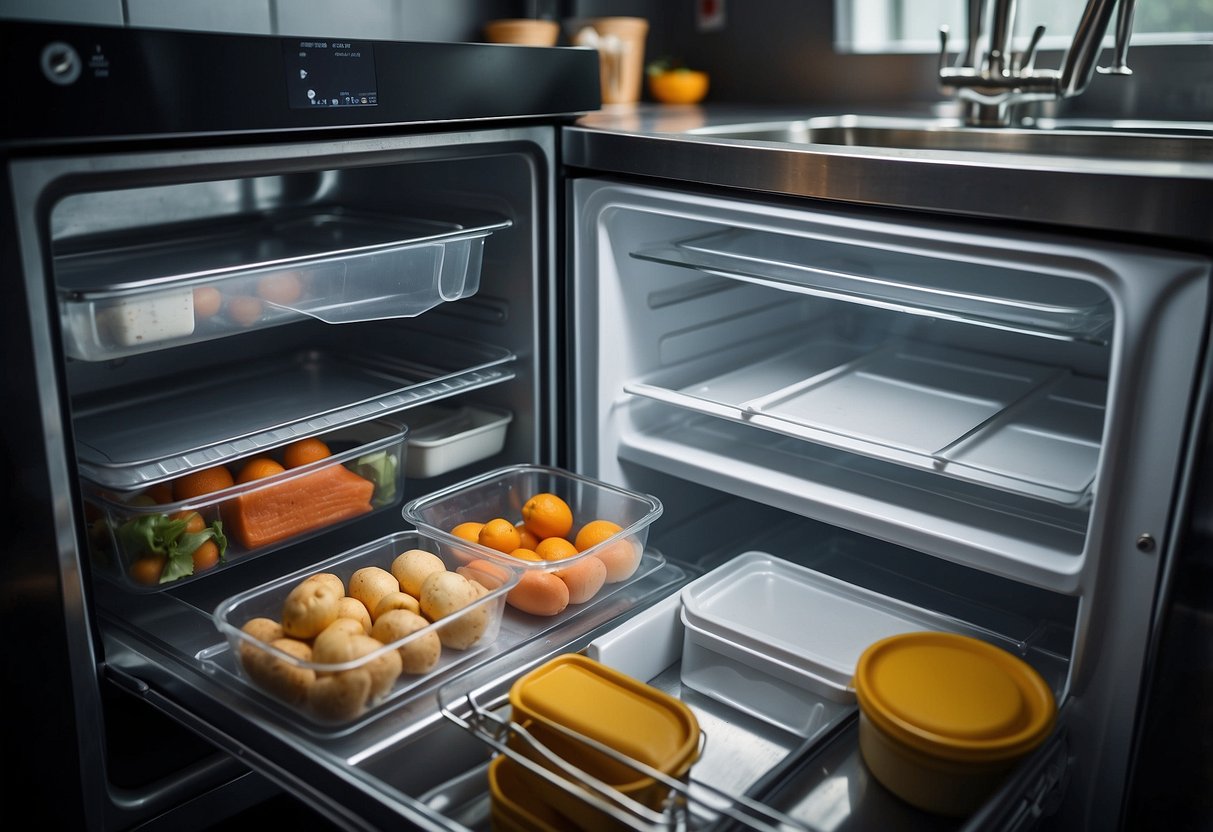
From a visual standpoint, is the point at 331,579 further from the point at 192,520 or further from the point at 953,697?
the point at 953,697

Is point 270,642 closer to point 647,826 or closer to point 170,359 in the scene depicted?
point 647,826

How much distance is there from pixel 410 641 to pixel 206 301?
47cm

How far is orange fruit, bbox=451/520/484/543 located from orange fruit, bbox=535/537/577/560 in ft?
0.29

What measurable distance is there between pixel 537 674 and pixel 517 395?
1.99 ft

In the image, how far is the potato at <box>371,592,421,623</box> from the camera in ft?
3.69

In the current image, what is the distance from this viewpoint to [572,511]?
146cm

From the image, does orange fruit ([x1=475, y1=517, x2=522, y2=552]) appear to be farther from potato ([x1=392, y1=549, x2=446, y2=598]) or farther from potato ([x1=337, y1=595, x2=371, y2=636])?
potato ([x1=337, y1=595, x2=371, y2=636])

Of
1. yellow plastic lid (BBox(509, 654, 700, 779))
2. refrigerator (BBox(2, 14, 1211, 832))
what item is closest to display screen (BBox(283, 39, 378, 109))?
refrigerator (BBox(2, 14, 1211, 832))

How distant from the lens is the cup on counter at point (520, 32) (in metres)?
1.83

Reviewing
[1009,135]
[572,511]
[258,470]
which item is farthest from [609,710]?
[1009,135]

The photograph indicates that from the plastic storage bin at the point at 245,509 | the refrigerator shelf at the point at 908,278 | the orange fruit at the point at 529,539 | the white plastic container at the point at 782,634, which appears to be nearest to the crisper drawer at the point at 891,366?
the refrigerator shelf at the point at 908,278

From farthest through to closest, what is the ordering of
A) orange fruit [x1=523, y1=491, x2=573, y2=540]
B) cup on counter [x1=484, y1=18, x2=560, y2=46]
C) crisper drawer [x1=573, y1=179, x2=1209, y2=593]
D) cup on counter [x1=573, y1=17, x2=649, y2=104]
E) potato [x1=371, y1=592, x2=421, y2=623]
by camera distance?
cup on counter [x1=573, y1=17, x2=649, y2=104]
cup on counter [x1=484, y1=18, x2=560, y2=46]
orange fruit [x1=523, y1=491, x2=573, y2=540]
potato [x1=371, y1=592, x2=421, y2=623]
crisper drawer [x1=573, y1=179, x2=1209, y2=593]

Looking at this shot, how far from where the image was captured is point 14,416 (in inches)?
39.1

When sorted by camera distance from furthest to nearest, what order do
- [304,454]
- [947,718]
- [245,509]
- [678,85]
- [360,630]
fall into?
1. [678,85]
2. [304,454]
3. [245,509]
4. [360,630]
5. [947,718]
